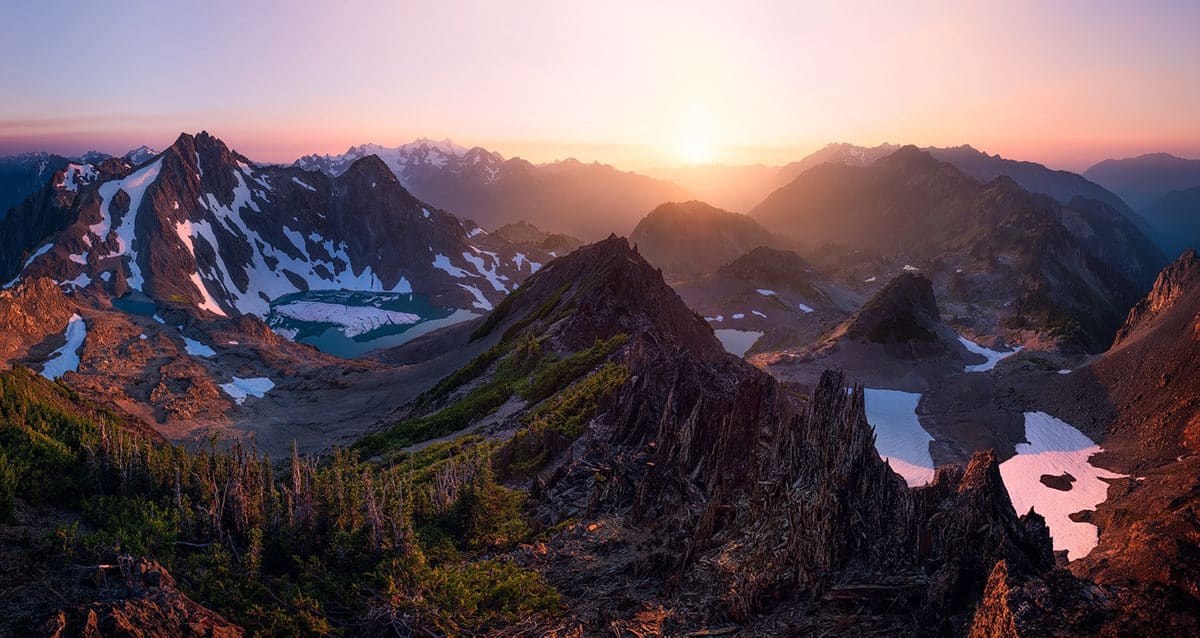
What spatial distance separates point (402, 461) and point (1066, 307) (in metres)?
178

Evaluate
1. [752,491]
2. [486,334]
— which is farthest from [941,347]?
[752,491]

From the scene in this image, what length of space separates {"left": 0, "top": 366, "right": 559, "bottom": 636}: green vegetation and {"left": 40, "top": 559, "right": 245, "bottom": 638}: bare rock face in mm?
1403

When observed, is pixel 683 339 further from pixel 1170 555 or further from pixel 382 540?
pixel 1170 555

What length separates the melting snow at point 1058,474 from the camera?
56.8 m

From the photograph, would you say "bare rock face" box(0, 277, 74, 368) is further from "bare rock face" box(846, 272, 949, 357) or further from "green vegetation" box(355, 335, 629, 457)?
"bare rock face" box(846, 272, 949, 357)

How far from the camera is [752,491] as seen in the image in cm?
2134

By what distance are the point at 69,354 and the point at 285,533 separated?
355 ft

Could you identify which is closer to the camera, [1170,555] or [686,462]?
[1170,555]

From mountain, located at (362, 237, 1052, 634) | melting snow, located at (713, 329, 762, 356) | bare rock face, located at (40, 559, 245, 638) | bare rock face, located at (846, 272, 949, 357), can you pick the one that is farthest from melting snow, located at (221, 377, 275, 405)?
bare rock face, located at (846, 272, 949, 357)

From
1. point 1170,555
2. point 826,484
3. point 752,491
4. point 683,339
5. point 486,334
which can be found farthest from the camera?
point 486,334

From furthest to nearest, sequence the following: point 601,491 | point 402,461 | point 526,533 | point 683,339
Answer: point 683,339 < point 402,461 < point 601,491 < point 526,533

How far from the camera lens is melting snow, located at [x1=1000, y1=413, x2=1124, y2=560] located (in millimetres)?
56806

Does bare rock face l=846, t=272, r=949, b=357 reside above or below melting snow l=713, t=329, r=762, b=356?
above

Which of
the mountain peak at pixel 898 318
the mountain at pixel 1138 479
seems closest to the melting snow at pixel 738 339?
the mountain peak at pixel 898 318
